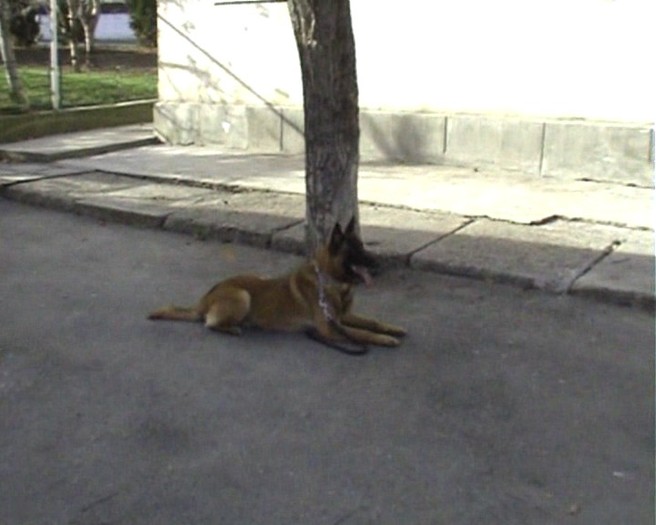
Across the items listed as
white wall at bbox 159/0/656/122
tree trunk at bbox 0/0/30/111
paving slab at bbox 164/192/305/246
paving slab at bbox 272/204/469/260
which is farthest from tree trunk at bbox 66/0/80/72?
paving slab at bbox 272/204/469/260

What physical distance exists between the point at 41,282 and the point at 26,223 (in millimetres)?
1849

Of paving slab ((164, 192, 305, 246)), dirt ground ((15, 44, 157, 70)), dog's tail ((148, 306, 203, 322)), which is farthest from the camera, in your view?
dirt ground ((15, 44, 157, 70))

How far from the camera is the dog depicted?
176 inches

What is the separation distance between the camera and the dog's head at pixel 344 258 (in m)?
4.44

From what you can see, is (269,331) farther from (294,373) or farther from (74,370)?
(74,370)

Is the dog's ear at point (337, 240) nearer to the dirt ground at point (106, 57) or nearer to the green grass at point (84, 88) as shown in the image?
the green grass at point (84, 88)

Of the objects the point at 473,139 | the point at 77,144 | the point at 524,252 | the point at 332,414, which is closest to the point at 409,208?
the point at 524,252

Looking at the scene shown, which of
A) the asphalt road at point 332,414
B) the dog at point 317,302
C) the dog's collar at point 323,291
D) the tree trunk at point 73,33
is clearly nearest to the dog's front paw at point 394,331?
the dog at point 317,302

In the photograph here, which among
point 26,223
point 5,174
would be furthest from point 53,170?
point 26,223

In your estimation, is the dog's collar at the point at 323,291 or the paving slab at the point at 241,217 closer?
the dog's collar at the point at 323,291

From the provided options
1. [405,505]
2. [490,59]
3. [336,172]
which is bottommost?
[405,505]

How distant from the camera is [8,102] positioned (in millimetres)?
11867

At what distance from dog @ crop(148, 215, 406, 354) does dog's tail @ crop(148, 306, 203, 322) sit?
0.06 meters

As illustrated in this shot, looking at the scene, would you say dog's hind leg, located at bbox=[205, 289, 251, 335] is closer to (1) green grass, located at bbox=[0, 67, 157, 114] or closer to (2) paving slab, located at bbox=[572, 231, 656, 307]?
(2) paving slab, located at bbox=[572, 231, 656, 307]
